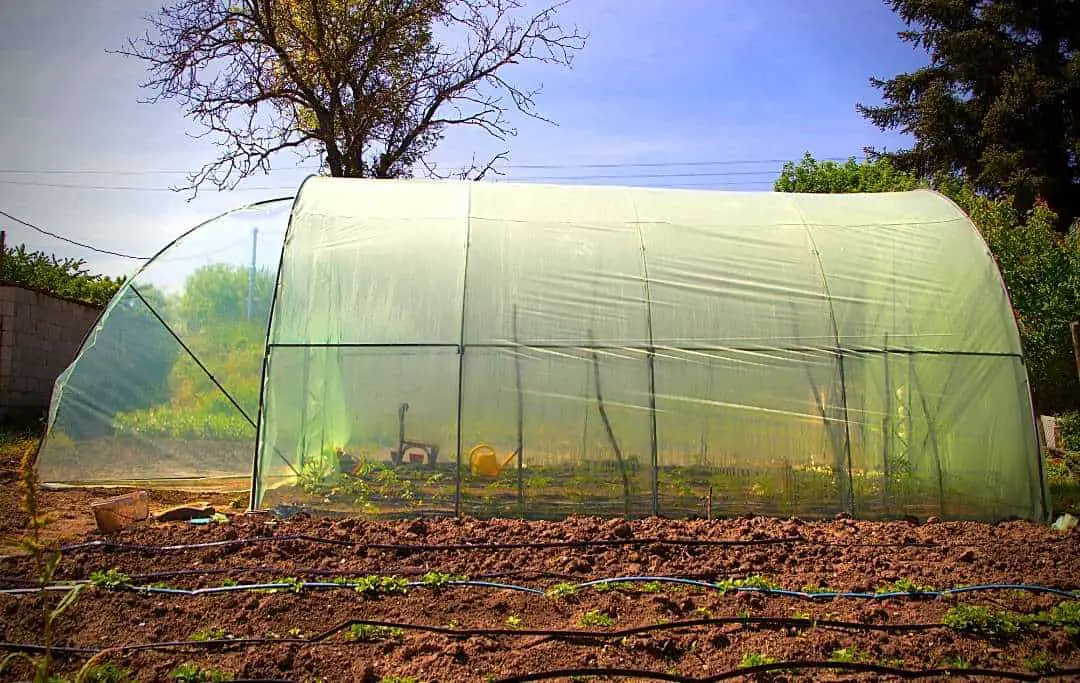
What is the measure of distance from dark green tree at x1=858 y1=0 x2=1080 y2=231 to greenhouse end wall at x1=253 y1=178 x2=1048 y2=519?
57.4ft

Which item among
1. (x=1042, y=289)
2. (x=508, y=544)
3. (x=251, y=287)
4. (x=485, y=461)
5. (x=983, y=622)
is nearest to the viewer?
(x=983, y=622)

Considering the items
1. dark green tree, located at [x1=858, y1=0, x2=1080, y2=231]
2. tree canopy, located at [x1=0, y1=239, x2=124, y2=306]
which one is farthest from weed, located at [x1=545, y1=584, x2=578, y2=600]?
dark green tree, located at [x1=858, y1=0, x2=1080, y2=231]

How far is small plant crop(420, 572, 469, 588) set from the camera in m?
6.18

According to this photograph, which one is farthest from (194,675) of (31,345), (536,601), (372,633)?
(31,345)

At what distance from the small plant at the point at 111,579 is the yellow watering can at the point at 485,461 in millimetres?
3452

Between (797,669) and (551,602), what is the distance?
69.2 inches

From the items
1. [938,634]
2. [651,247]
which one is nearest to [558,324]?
[651,247]

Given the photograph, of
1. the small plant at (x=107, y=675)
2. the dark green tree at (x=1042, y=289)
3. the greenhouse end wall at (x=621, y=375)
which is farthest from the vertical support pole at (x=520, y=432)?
the dark green tree at (x=1042, y=289)

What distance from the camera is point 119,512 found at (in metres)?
7.97

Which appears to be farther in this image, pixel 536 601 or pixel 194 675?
pixel 536 601

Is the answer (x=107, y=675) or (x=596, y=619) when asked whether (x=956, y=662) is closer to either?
(x=596, y=619)

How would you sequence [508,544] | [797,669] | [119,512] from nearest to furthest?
[797,669], [508,544], [119,512]

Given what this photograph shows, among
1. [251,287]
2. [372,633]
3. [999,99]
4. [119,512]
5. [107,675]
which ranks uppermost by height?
[999,99]

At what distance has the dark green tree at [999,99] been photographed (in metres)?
25.5
